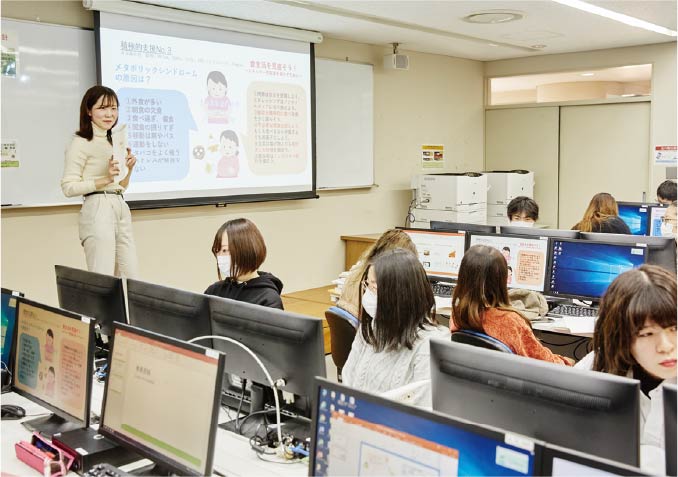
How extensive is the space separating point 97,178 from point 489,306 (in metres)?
2.29

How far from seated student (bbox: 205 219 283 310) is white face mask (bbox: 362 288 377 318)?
0.43 m

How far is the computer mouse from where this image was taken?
223 cm

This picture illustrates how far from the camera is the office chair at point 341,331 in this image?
291 centimetres

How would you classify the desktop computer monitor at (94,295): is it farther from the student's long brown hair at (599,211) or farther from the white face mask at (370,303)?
the student's long brown hair at (599,211)

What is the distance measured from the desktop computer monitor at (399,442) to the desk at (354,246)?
15.9 feet

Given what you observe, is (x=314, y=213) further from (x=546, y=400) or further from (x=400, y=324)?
(x=546, y=400)

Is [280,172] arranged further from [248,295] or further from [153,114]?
[248,295]

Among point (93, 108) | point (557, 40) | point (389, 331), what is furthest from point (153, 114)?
point (557, 40)

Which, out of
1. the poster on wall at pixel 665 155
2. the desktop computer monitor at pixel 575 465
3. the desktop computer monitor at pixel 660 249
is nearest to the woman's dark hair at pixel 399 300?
the desktop computer monitor at pixel 575 465

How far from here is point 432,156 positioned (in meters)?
7.27

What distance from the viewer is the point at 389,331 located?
213 cm

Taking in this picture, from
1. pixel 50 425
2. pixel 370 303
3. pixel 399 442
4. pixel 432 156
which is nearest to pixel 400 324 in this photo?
pixel 370 303

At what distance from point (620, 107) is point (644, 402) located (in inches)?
241

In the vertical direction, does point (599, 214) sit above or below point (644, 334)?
above
